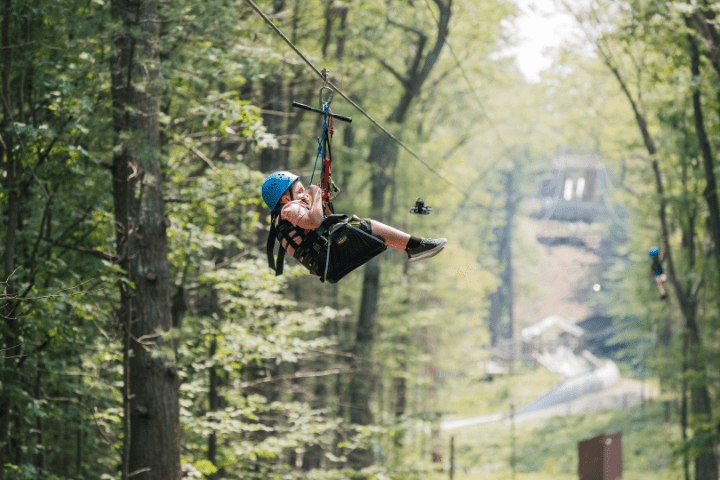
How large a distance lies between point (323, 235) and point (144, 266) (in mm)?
2854

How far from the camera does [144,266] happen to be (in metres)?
6.82

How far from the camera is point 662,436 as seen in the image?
90.6ft

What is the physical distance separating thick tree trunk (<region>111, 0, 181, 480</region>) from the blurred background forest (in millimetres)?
28

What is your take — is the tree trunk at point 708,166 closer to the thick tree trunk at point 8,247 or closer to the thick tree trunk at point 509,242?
the thick tree trunk at point 8,247

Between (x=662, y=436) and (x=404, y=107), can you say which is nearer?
(x=404, y=107)

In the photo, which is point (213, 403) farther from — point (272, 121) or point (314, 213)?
point (314, 213)

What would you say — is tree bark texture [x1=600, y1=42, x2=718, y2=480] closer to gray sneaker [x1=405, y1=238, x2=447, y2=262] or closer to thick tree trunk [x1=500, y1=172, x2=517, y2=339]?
gray sneaker [x1=405, y1=238, x2=447, y2=262]

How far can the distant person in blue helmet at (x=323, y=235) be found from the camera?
15.0ft

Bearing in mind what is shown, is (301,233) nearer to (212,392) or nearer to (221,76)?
(221,76)

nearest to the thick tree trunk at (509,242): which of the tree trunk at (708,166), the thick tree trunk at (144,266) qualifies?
the tree trunk at (708,166)

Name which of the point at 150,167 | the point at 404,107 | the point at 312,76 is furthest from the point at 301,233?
the point at 404,107

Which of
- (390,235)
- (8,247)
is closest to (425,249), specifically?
(390,235)

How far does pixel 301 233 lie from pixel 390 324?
1446cm

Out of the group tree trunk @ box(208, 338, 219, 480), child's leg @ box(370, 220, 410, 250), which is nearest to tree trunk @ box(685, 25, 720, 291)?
tree trunk @ box(208, 338, 219, 480)
